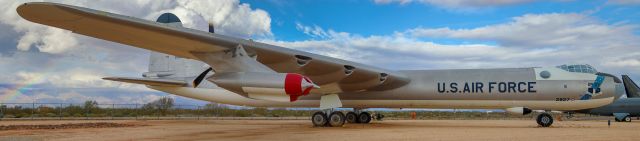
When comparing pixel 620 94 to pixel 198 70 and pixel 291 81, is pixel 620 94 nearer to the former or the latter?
pixel 291 81

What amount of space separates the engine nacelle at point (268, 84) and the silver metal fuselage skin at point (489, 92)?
10372 mm

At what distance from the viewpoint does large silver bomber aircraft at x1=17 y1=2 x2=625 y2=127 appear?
40.7ft

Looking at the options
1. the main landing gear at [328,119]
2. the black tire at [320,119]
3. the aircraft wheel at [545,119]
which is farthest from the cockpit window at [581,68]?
the black tire at [320,119]

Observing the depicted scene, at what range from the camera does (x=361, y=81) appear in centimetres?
2128

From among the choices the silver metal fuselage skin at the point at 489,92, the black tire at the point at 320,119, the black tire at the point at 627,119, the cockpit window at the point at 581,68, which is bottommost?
the black tire at the point at 627,119

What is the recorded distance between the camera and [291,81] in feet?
34.6

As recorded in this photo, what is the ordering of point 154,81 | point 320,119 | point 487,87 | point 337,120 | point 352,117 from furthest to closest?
point 352,117 < point 154,81 < point 487,87 < point 320,119 < point 337,120

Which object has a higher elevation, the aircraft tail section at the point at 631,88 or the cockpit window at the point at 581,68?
the cockpit window at the point at 581,68

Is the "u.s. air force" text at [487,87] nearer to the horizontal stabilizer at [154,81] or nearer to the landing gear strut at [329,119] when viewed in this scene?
the landing gear strut at [329,119]

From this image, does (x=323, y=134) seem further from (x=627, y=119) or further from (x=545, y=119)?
(x=627, y=119)

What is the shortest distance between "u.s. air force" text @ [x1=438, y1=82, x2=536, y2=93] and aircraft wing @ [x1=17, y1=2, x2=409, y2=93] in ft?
16.3

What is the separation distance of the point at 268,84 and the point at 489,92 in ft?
44.6

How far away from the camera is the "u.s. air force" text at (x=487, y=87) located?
21281mm

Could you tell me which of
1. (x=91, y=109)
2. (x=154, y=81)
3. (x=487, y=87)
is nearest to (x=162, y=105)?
(x=91, y=109)
